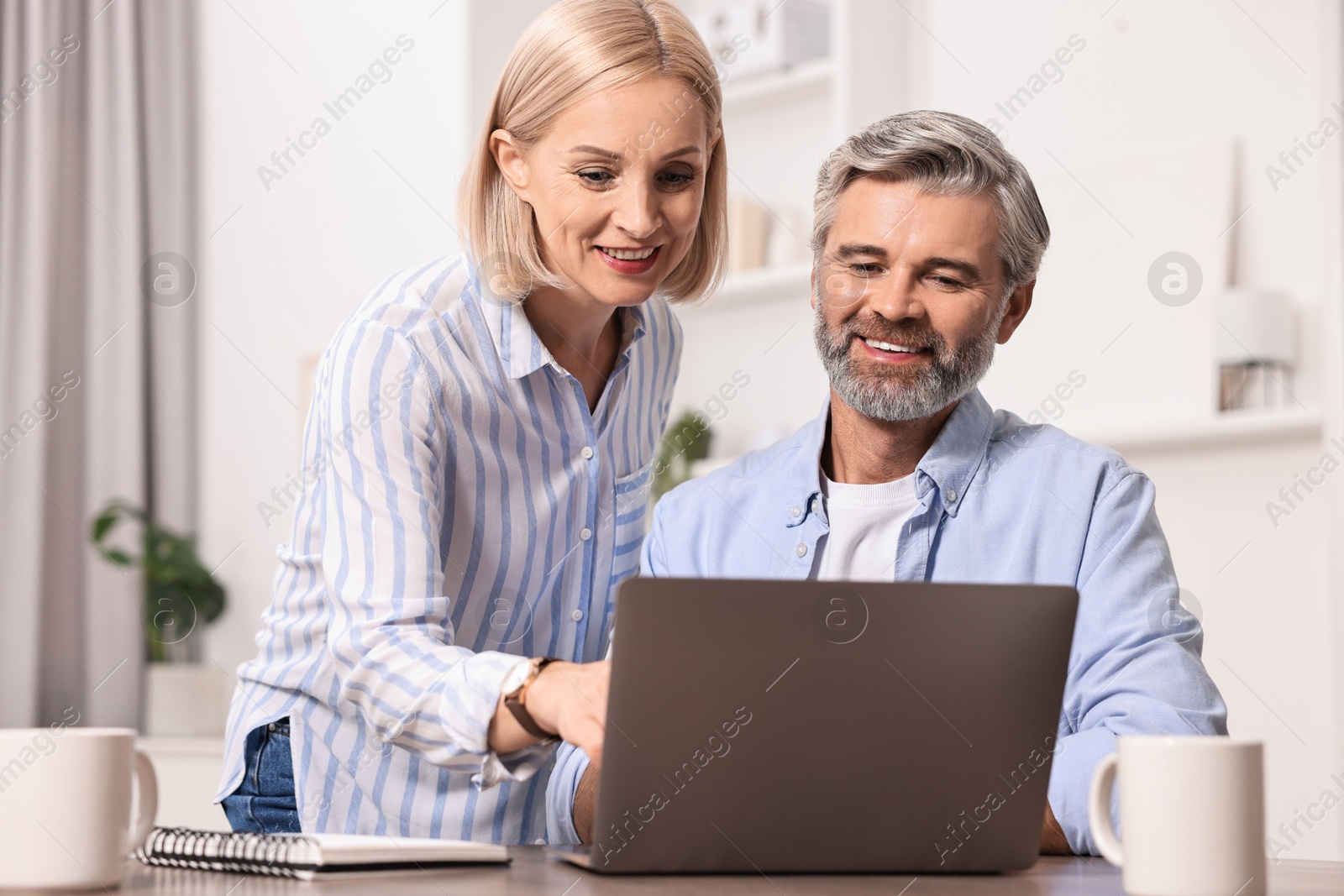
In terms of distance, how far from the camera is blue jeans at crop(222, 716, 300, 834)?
1447mm

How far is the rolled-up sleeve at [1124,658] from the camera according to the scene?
123 centimetres

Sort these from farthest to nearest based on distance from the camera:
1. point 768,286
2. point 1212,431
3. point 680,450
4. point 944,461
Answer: point 680,450 < point 768,286 < point 1212,431 < point 944,461

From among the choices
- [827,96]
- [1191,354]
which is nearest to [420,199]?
[827,96]

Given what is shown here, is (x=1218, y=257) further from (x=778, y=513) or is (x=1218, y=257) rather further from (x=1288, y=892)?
(x=1288, y=892)

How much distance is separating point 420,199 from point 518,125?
7.52 feet

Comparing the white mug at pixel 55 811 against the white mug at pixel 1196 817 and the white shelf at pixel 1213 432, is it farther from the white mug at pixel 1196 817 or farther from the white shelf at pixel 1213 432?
the white shelf at pixel 1213 432

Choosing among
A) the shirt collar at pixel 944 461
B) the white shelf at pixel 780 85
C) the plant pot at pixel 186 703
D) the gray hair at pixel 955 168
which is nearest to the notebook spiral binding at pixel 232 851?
the shirt collar at pixel 944 461

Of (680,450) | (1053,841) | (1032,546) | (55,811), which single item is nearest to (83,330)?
(680,450)

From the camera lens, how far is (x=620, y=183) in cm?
138

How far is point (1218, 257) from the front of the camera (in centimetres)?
290

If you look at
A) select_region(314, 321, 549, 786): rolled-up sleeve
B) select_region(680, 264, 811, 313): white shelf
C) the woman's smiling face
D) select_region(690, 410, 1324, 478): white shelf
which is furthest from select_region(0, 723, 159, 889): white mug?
select_region(680, 264, 811, 313): white shelf

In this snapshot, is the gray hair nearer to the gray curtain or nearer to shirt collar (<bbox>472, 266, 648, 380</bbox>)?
shirt collar (<bbox>472, 266, 648, 380</bbox>)

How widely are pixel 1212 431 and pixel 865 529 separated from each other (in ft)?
5.15

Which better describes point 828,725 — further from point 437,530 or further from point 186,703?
point 186,703
